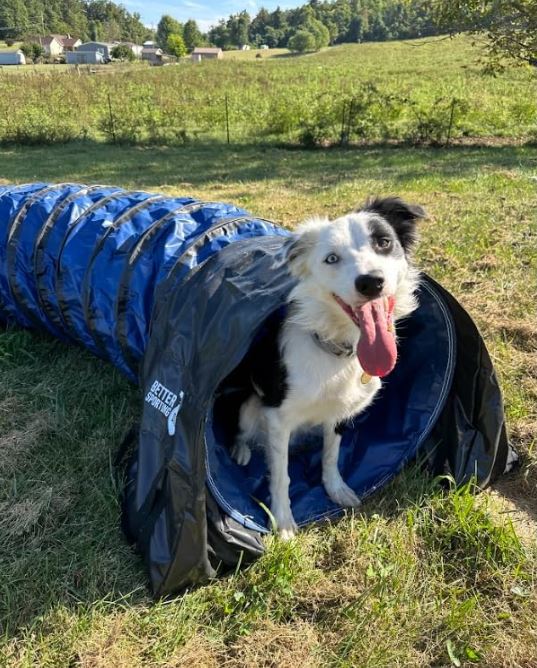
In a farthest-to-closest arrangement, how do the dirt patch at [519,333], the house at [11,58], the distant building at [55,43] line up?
the distant building at [55,43] → the house at [11,58] → the dirt patch at [519,333]

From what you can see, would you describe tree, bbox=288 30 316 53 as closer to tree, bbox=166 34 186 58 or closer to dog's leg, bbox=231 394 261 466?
tree, bbox=166 34 186 58

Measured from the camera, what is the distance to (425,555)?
2715 mm

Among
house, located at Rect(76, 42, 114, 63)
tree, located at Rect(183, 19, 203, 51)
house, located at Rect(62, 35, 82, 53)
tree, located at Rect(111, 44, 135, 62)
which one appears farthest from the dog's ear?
house, located at Rect(62, 35, 82, 53)

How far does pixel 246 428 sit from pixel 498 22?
1120 cm

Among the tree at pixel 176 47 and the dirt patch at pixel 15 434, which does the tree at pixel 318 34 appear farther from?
the dirt patch at pixel 15 434

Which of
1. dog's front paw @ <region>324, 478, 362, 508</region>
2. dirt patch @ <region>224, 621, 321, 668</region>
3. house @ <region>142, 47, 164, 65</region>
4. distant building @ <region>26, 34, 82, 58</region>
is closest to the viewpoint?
dirt patch @ <region>224, 621, 321, 668</region>

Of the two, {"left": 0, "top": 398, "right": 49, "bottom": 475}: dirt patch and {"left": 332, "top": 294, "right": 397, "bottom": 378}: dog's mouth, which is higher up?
{"left": 332, "top": 294, "right": 397, "bottom": 378}: dog's mouth

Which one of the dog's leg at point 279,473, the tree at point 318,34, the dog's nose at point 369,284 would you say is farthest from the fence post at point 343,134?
the tree at point 318,34

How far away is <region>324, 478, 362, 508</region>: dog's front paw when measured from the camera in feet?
10.1

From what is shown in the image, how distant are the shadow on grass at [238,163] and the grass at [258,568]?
22.7 feet

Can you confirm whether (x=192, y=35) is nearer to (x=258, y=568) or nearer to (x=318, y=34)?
(x=318, y=34)

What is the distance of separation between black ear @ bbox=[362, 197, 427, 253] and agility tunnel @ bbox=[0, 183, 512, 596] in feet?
1.03

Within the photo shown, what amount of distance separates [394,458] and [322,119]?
13.3 metres

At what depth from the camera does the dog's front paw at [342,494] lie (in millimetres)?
3078
